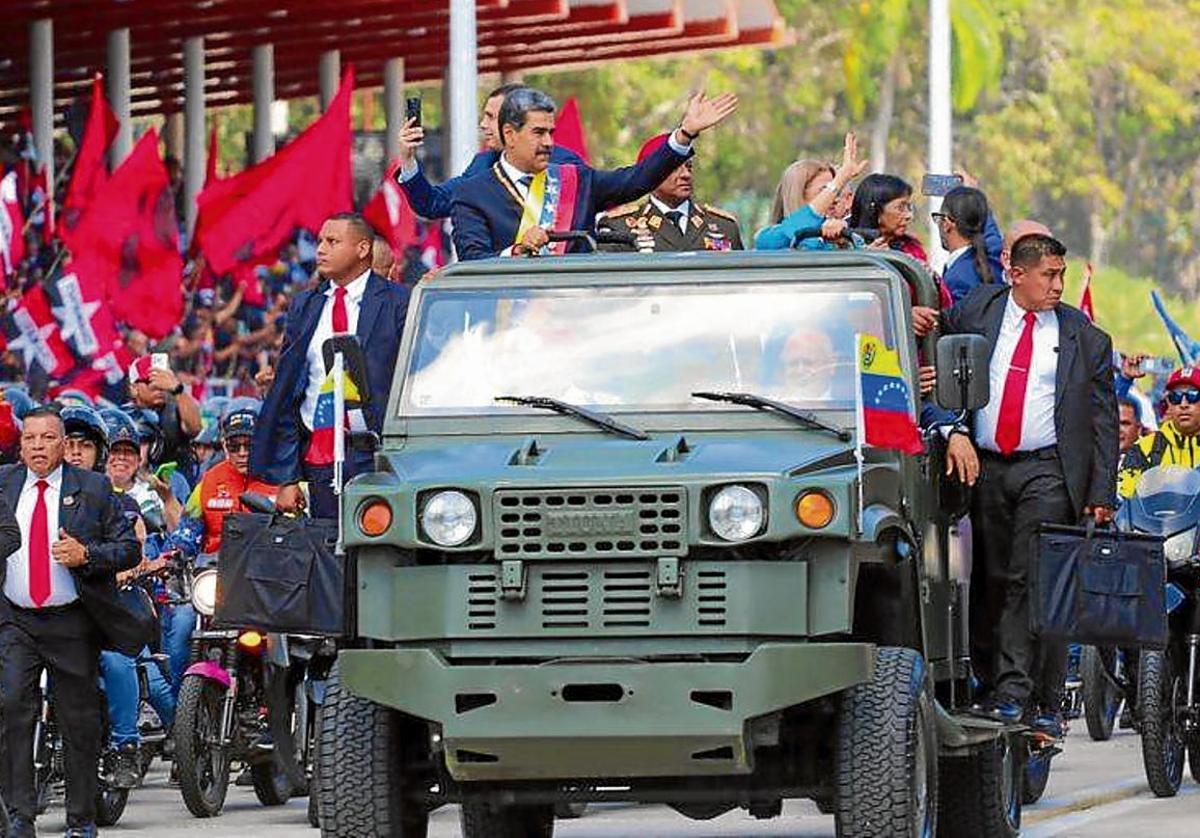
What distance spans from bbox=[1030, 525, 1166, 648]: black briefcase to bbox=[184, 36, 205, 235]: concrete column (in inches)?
1117

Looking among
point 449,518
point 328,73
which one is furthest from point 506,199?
point 328,73

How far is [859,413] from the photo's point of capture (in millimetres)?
12773

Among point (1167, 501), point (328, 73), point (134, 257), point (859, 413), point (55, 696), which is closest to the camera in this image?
point (859, 413)

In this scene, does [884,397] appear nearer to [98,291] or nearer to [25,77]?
[98,291]

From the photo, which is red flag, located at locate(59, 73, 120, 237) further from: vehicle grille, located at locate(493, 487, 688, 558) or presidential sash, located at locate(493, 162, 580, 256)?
vehicle grille, located at locate(493, 487, 688, 558)

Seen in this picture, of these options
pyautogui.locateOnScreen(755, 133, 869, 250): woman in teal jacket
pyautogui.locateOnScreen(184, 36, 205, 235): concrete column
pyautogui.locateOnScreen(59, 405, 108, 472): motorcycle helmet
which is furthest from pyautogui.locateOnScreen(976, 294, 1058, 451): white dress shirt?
pyautogui.locateOnScreen(184, 36, 205, 235): concrete column

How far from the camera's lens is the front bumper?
39.4 feet

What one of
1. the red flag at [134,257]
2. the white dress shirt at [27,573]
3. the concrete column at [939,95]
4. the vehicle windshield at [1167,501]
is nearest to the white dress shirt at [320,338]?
the white dress shirt at [27,573]

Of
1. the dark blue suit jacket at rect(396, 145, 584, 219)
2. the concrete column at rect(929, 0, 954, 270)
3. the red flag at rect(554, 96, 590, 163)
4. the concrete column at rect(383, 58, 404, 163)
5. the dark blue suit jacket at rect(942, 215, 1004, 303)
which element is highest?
the concrete column at rect(383, 58, 404, 163)

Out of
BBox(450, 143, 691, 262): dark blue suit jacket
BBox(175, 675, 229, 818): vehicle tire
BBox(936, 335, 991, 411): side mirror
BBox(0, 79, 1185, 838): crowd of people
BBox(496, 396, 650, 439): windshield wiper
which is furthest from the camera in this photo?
BBox(175, 675, 229, 818): vehicle tire

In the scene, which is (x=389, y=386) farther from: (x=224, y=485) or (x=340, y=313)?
(x=224, y=485)

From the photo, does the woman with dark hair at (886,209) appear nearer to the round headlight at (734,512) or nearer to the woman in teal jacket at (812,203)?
the woman in teal jacket at (812,203)

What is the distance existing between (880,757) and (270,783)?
6.41 m

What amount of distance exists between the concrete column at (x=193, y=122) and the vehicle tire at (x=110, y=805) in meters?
25.7
